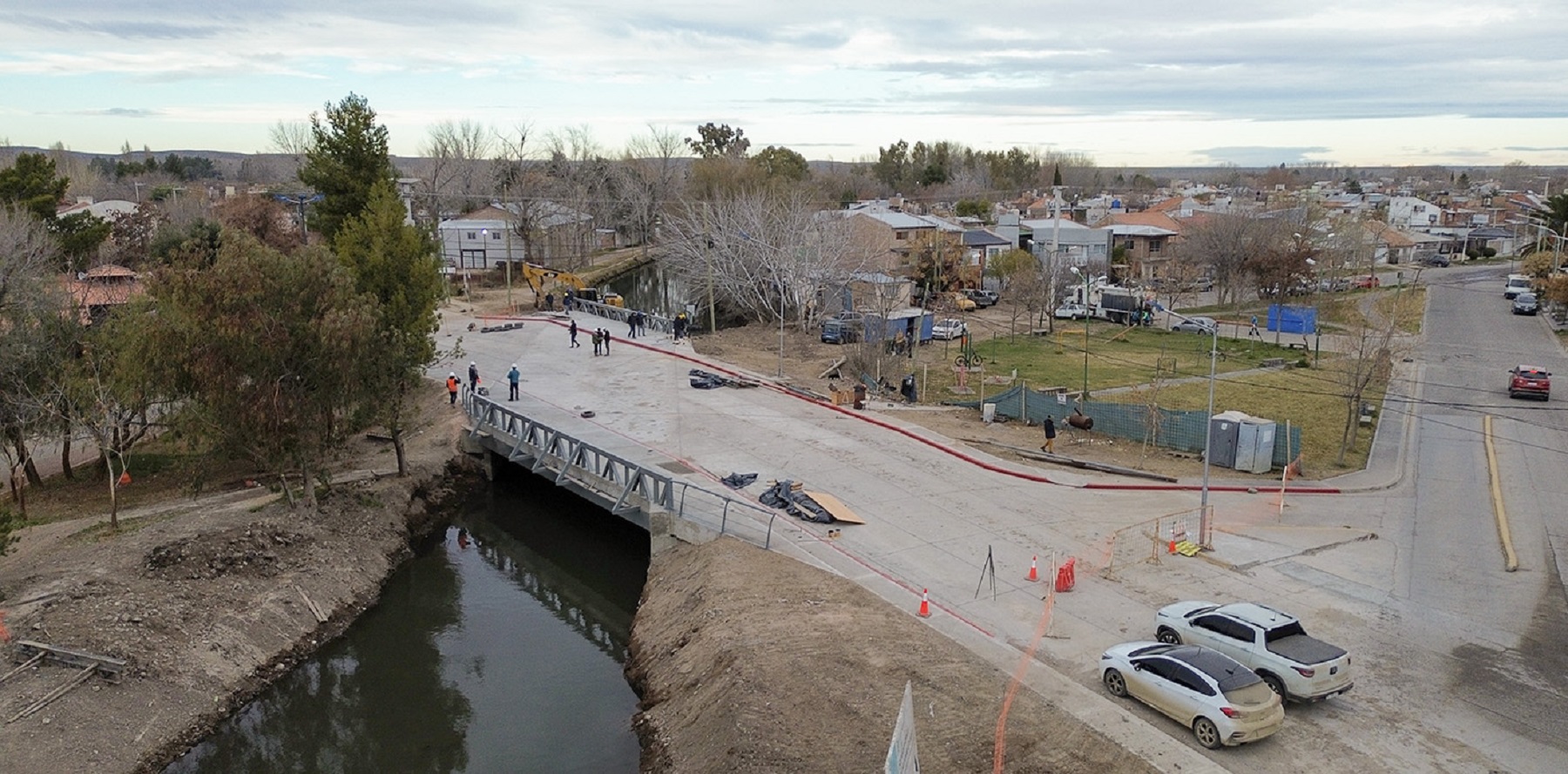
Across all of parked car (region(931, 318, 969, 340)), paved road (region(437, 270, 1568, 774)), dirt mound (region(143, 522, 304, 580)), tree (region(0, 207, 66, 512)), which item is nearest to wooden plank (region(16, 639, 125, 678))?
dirt mound (region(143, 522, 304, 580))

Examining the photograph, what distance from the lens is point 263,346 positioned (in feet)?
81.2

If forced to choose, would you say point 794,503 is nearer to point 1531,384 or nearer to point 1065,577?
point 1065,577

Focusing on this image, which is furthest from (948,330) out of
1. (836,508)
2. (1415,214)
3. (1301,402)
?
(1415,214)

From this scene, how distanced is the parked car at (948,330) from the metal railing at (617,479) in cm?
2811

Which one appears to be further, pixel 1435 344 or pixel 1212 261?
pixel 1212 261

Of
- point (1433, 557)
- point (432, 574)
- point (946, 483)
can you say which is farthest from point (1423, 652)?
point (432, 574)

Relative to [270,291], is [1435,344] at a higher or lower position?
lower

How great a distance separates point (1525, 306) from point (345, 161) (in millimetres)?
70364

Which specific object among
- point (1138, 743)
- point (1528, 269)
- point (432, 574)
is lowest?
point (432, 574)

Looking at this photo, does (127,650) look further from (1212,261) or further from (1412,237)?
(1412,237)

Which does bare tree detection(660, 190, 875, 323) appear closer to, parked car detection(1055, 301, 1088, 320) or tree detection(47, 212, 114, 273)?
parked car detection(1055, 301, 1088, 320)

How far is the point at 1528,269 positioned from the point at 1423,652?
67.6m

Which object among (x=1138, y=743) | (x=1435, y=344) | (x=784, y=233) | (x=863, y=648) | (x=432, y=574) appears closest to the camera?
(x=1138, y=743)

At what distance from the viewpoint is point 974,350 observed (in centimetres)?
5022
